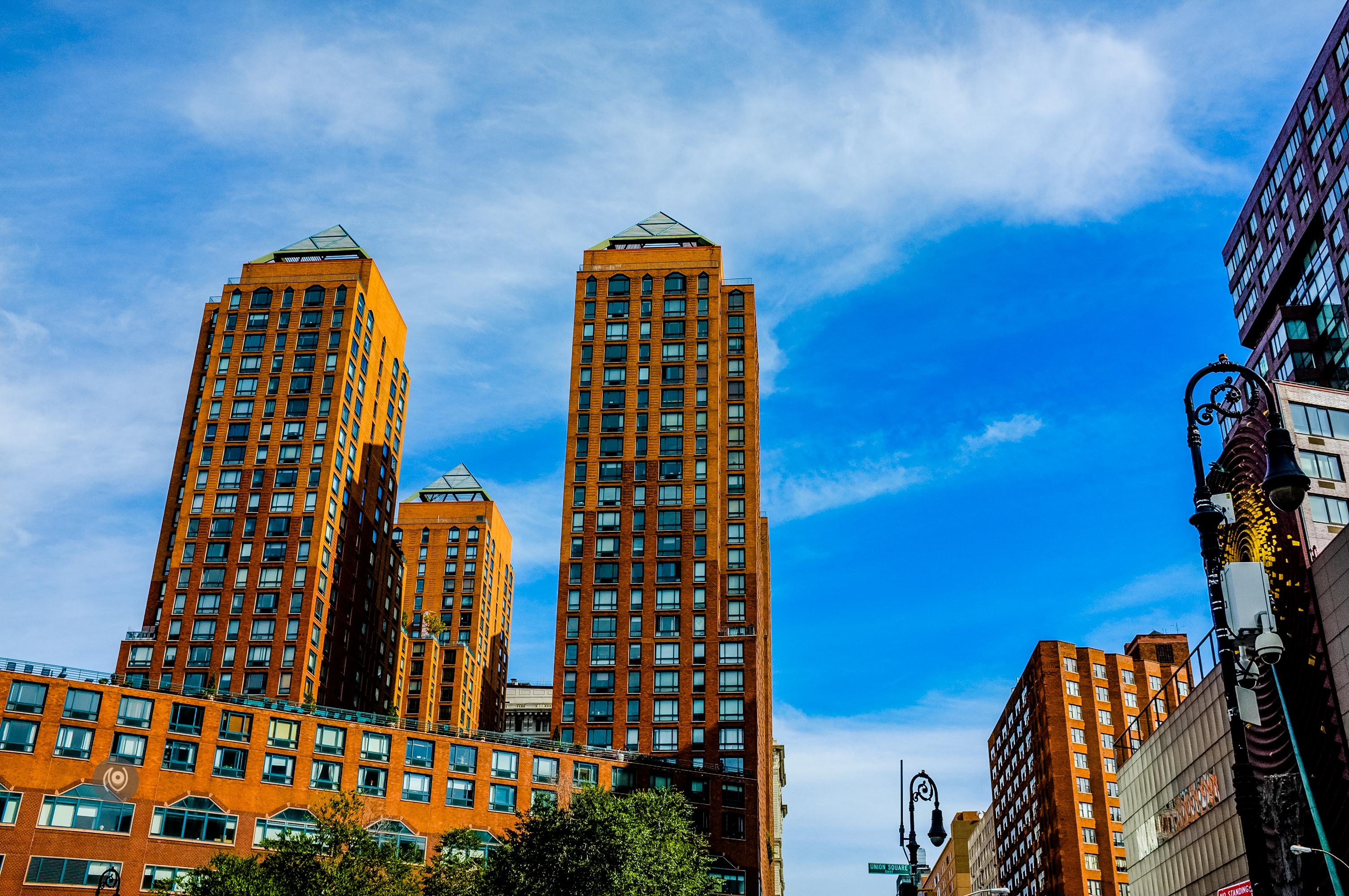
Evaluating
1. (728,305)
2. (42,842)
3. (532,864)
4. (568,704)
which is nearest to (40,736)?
(42,842)

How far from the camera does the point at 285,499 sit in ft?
394

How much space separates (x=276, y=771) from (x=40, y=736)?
16498 mm

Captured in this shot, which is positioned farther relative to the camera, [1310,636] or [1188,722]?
[1188,722]

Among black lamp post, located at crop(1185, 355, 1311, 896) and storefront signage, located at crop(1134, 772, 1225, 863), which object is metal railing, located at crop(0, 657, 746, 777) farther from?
black lamp post, located at crop(1185, 355, 1311, 896)

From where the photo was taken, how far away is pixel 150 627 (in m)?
116

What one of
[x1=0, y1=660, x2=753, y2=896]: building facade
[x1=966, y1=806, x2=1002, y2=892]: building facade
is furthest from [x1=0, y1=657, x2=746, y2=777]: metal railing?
[x1=966, y1=806, x2=1002, y2=892]: building facade

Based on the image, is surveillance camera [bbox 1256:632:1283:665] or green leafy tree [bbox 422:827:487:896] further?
green leafy tree [bbox 422:827:487:896]

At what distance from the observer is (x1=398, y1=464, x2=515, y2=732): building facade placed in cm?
16888

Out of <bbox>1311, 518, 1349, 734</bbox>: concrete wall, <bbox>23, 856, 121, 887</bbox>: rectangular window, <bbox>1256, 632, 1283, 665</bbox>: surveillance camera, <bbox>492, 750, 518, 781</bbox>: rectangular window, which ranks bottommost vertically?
<bbox>1256, 632, 1283, 665</bbox>: surveillance camera

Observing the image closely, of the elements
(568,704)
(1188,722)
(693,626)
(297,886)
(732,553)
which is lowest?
(297,886)

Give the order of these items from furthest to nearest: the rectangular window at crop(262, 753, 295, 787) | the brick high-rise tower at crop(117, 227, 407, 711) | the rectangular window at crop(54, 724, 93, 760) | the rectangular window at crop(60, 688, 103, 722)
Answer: the brick high-rise tower at crop(117, 227, 407, 711)
the rectangular window at crop(262, 753, 295, 787)
the rectangular window at crop(60, 688, 103, 722)
the rectangular window at crop(54, 724, 93, 760)

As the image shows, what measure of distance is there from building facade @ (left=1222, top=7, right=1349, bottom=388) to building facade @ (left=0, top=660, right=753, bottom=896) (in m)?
72.0

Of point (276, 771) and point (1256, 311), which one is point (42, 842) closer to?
point (276, 771)

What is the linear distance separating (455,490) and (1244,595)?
7021 inches
